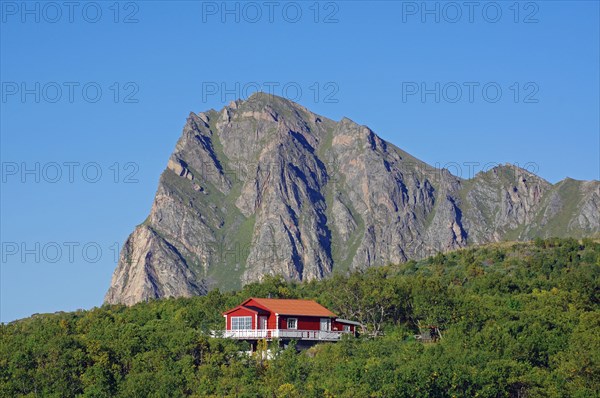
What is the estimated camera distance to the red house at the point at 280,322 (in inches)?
4257

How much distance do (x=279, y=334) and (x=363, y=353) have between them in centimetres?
1016

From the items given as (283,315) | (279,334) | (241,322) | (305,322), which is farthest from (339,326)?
(241,322)

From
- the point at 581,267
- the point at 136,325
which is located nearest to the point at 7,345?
the point at 136,325

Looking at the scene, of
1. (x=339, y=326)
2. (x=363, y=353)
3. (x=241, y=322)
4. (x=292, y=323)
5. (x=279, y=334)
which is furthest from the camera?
(x=339, y=326)

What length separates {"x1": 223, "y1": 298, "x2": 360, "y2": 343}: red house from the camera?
355 ft

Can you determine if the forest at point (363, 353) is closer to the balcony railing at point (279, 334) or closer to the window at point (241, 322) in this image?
the balcony railing at point (279, 334)

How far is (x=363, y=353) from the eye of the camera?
329 feet

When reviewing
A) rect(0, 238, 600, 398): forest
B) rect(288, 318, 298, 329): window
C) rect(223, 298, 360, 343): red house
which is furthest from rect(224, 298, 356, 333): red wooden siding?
rect(0, 238, 600, 398): forest

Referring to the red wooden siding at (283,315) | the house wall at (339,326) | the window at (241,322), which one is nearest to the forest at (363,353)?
the house wall at (339,326)

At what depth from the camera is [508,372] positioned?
92.8 metres

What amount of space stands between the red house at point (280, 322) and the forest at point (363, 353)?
254 cm

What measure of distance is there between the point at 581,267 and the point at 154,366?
234 ft

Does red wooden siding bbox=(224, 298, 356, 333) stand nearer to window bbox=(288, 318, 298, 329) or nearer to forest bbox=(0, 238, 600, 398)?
window bbox=(288, 318, 298, 329)

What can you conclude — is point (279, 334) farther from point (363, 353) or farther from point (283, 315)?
point (363, 353)
